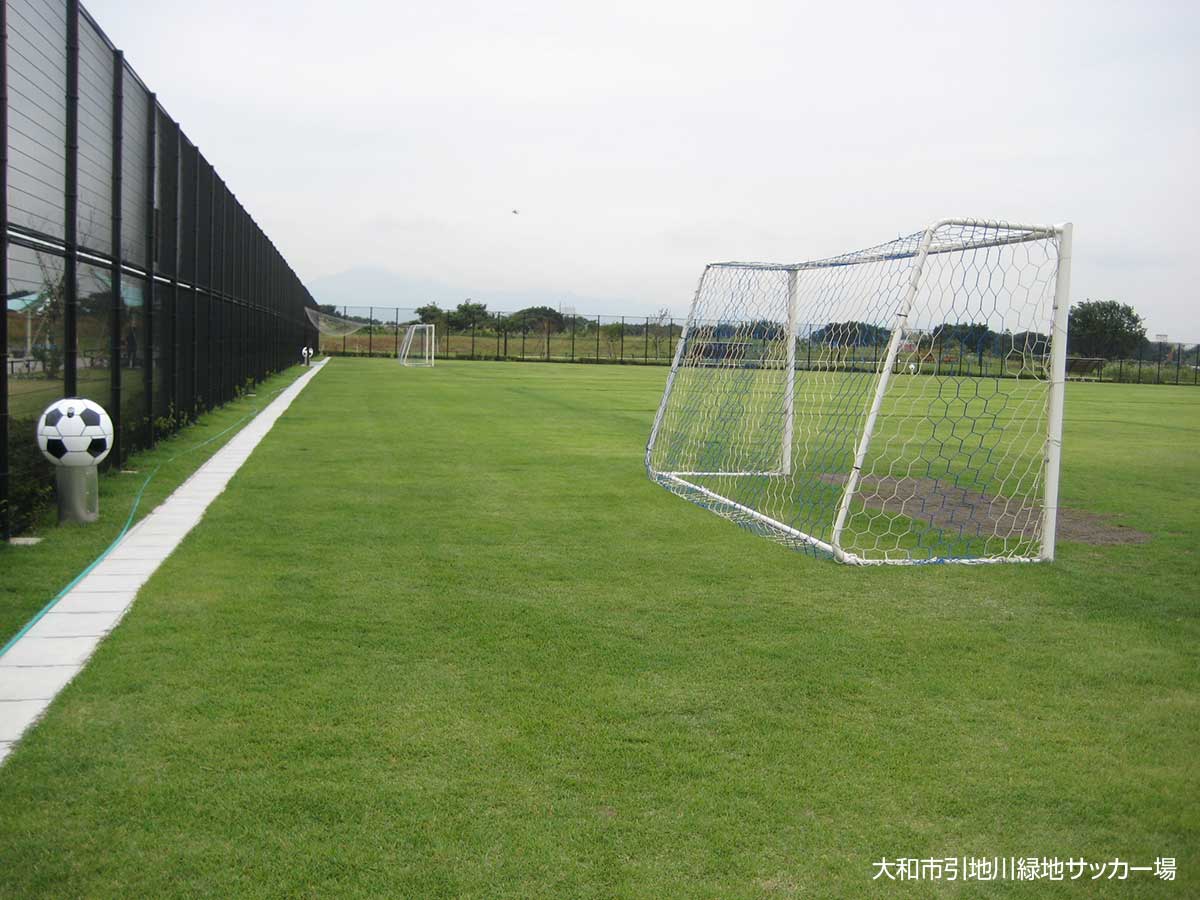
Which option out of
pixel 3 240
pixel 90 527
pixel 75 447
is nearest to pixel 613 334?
pixel 90 527

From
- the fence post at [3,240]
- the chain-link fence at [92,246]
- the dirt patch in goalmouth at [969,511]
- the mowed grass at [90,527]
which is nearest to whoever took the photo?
the mowed grass at [90,527]

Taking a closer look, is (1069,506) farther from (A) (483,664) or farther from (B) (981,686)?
(A) (483,664)

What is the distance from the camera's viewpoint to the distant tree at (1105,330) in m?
44.2

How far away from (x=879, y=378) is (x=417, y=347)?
4056 cm

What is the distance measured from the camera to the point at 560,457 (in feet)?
33.7

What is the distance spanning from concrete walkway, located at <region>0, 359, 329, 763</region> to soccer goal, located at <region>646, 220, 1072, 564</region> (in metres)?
3.68

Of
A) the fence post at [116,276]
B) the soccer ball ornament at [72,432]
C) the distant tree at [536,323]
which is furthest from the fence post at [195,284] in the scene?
the distant tree at [536,323]

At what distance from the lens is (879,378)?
6082 mm

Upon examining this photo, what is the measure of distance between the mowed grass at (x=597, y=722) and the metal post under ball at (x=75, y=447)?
82 cm

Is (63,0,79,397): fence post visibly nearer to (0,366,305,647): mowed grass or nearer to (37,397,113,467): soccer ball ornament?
(0,366,305,647): mowed grass

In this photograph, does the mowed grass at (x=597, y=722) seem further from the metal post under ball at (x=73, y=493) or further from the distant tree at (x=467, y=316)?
the distant tree at (x=467, y=316)

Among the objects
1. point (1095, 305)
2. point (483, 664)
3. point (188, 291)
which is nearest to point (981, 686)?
point (483, 664)

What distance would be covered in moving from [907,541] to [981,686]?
2.90 m

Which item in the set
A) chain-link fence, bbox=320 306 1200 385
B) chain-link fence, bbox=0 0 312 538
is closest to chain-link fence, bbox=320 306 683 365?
chain-link fence, bbox=320 306 1200 385
